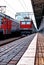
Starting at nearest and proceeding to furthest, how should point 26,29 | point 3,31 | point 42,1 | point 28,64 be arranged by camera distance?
point 28,64 < point 3,31 < point 42,1 < point 26,29

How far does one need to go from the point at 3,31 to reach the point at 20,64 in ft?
47.5

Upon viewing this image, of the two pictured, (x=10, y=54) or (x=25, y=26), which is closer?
(x=10, y=54)

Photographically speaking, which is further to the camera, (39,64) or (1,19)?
(1,19)

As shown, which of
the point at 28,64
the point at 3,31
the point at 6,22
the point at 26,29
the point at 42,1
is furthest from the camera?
the point at 26,29

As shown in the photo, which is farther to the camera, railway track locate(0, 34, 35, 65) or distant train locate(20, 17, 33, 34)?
distant train locate(20, 17, 33, 34)

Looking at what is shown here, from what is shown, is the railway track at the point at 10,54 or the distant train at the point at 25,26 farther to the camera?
the distant train at the point at 25,26

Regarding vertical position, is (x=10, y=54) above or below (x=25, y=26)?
above

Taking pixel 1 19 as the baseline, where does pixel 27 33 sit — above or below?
below

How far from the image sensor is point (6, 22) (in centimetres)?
2202

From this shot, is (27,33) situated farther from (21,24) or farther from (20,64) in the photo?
(20,64)

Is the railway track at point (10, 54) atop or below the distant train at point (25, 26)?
atop

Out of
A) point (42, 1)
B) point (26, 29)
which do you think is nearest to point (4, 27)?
point (42, 1)

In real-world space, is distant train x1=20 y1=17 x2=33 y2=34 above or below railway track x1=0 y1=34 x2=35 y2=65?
below

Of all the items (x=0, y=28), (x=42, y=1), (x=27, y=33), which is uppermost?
(x=42, y=1)
